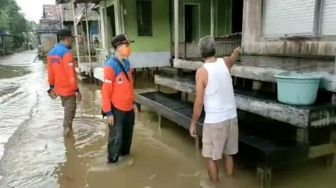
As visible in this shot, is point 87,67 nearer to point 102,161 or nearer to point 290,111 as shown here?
point 102,161

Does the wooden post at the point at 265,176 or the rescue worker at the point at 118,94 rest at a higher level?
the rescue worker at the point at 118,94

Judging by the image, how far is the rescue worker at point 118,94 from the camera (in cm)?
442

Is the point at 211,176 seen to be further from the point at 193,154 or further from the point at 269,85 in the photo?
the point at 269,85

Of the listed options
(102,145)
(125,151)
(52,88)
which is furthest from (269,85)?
(52,88)

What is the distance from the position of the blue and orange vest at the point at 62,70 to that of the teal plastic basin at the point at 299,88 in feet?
12.1

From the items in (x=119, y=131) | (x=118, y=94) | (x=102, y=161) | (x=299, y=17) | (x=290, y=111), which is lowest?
(x=102, y=161)

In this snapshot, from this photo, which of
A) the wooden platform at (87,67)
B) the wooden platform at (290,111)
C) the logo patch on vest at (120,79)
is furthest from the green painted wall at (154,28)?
the wooden platform at (290,111)

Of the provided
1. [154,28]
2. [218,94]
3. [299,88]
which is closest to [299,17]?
[299,88]

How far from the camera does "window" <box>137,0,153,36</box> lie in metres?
12.1

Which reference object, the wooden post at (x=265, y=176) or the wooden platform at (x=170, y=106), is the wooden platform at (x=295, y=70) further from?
the wooden post at (x=265, y=176)

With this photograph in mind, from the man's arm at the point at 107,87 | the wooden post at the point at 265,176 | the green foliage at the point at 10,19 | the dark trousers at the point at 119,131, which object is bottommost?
the wooden post at the point at 265,176

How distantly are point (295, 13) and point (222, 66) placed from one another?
11.1 ft

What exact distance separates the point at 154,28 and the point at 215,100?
→ 30.6 feet

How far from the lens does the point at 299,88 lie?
372 centimetres
